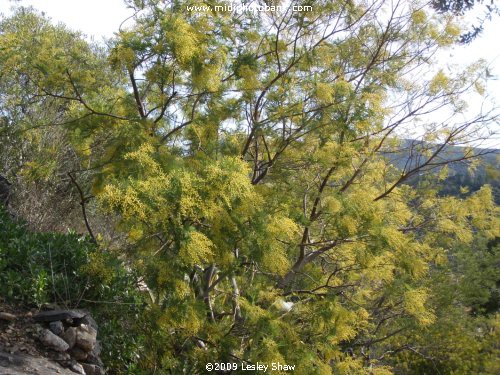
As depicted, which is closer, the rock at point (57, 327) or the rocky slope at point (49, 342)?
the rocky slope at point (49, 342)

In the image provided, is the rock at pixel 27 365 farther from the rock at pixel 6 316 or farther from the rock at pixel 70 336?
the rock at pixel 6 316

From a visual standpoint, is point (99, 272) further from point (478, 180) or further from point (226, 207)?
point (478, 180)

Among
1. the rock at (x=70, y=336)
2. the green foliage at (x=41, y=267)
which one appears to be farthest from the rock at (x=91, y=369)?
the green foliage at (x=41, y=267)

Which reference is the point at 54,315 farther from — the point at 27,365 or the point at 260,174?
the point at 260,174

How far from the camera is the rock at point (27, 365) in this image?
159 inches

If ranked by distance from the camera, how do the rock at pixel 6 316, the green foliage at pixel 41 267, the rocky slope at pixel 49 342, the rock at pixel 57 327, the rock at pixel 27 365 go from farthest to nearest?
the green foliage at pixel 41 267 < the rock at pixel 57 327 < the rock at pixel 6 316 < the rocky slope at pixel 49 342 < the rock at pixel 27 365

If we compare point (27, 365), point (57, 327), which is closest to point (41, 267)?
point (57, 327)

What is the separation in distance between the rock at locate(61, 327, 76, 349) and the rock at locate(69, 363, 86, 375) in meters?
0.19

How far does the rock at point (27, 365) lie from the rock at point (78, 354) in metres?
0.28

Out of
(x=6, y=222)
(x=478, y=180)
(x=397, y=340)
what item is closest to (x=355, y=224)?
(x=6, y=222)

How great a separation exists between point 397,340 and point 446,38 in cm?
657

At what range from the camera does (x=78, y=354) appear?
4.82 meters

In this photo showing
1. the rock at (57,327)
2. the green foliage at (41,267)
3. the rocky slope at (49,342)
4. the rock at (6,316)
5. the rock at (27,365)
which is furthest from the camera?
the green foliage at (41,267)

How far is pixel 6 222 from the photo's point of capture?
668 cm
